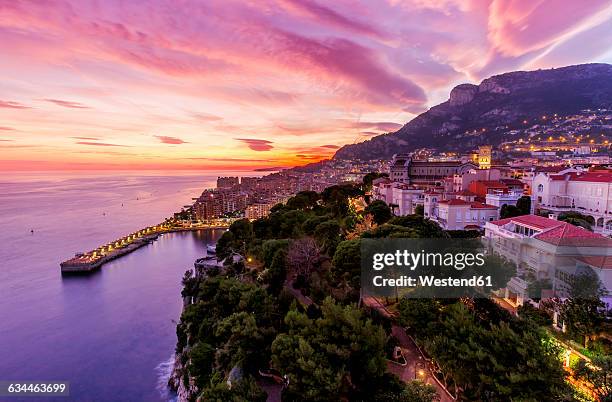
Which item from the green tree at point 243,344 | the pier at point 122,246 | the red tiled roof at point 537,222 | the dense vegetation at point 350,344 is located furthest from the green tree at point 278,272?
the pier at point 122,246

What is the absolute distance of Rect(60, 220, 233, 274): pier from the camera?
3435 centimetres

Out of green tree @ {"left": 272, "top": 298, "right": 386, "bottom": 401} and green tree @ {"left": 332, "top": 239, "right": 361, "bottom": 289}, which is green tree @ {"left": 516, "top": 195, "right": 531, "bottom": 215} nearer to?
green tree @ {"left": 332, "top": 239, "right": 361, "bottom": 289}

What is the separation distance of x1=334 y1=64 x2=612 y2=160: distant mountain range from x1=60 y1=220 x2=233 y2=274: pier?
193 feet

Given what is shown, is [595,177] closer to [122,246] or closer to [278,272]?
[278,272]

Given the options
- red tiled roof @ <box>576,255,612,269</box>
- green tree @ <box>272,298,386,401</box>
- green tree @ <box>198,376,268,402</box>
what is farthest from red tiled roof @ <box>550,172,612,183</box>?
green tree @ <box>198,376,268,402</box>

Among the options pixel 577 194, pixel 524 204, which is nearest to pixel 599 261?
pixel 524 204

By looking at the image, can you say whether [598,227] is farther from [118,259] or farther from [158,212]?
[158,212]

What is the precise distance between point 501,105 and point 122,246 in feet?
299

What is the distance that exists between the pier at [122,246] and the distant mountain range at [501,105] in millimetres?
58725

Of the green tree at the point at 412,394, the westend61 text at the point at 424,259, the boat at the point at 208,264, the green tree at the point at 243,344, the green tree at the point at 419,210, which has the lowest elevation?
the boat at the point at 208,264

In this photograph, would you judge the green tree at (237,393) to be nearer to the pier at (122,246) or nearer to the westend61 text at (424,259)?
the westend61 text at (424,259)

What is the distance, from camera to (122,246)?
4375cm

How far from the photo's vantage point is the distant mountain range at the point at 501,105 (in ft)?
252

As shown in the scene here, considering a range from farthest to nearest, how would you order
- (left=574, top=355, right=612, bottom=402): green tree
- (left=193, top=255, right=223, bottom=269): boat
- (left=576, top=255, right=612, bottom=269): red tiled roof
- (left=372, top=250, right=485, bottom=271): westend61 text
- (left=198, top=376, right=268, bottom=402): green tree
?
(left=193, top=255, right=223, bottom=269): boat
(left=372, top=250, right=485, bottom=271): westend61 text
(left=576, top=255, right=612, bottom=269): red tiled roof
(left=198, top=376, right=268, bottom=402): green tree
(left=574, top=355, right=612, bottom=402): green tree
